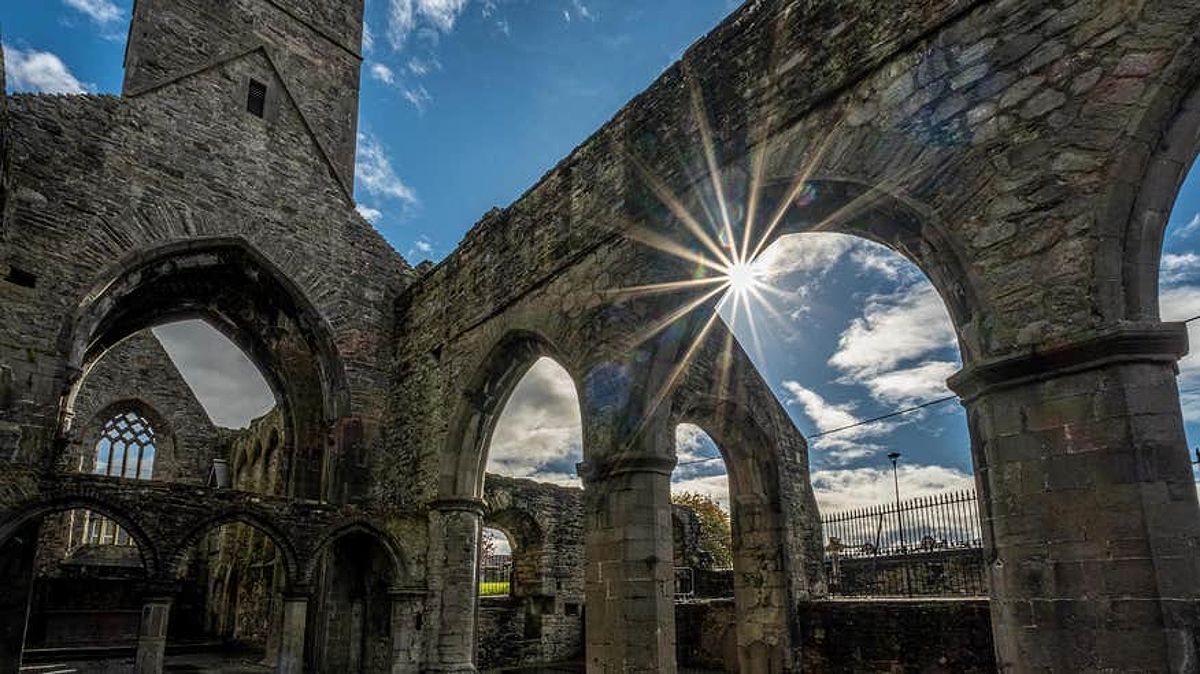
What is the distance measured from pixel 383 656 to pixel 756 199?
26.1 ft

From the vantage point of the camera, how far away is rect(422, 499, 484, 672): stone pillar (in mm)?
9633

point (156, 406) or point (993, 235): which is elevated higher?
point (156, 406)

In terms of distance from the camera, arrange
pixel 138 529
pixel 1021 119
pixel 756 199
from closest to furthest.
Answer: pixel 1021 119 → pixel 756 199 → pixel 138 529

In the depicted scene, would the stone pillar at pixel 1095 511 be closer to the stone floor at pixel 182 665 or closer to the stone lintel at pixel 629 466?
the stone lintel at pixel 629 466

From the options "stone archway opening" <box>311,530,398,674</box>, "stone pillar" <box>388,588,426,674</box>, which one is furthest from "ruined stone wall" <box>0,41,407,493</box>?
"stone pillar" <box>388,588,426,674</box>

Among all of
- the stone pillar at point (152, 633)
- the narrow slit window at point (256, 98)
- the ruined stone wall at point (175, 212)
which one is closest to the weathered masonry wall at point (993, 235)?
the stone pillar at point (152, 633)

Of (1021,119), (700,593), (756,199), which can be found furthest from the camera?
(700,593)

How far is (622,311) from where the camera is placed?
721cm

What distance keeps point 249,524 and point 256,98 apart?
677 cm

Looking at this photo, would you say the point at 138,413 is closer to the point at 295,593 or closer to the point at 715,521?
the point at 295,593

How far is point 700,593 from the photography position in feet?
49.1

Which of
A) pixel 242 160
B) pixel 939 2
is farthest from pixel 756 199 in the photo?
pixel 242 160

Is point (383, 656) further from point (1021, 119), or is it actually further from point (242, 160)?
point (1021, 119)

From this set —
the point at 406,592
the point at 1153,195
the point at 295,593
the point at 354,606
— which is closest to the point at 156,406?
the point at 354,606
